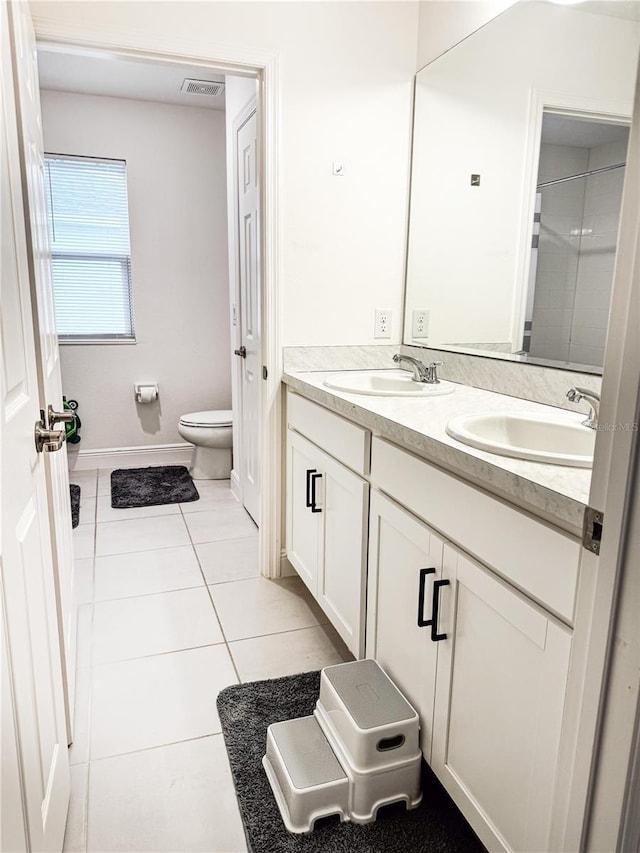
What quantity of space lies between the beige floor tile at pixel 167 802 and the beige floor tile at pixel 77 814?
0.05 ft

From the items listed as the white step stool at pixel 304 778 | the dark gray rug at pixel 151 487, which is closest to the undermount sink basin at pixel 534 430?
the white step stool at pixel 304 778

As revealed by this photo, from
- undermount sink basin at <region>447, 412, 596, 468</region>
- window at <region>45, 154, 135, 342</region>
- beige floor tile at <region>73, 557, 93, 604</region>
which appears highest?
window at <region>45, 154, 135, 342</region>

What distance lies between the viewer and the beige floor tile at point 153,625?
6.79 ft

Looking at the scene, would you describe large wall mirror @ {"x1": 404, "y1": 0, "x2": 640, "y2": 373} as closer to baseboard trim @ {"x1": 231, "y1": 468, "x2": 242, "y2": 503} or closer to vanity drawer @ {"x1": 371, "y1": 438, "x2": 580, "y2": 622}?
vanity drawer @ {"x1": 371, "y1": 438, "x2": 580, "y2": 622}

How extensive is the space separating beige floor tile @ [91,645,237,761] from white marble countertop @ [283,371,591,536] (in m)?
0.95

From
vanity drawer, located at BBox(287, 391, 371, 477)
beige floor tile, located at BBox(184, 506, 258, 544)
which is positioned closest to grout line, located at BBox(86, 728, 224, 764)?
vanity drawer, located at BBox(287, 391, 371, 477)

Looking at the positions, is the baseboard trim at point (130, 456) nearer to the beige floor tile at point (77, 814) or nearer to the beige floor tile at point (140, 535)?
the beige floor tile at point (140, 535)

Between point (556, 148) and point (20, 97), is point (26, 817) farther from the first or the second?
point (556, 148)

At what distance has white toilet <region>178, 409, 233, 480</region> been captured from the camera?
3.86 m

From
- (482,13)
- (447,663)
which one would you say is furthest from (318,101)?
(447,663)

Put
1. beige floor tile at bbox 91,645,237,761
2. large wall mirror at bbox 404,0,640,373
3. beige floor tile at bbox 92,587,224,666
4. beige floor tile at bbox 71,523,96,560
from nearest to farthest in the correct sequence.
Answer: large wall mirror at bbox 404,0,640,373, beige floor tile at bbox 91,645,237,761, beige floor tile at bbox 92,587,224,666, beige floor tile at bbox 71,523,96,560

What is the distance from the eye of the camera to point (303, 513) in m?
2.26

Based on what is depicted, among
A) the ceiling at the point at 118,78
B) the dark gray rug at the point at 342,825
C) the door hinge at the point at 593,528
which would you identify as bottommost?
the dark gray rug at the point at 342,825

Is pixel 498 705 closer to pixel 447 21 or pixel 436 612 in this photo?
pixel 436 612
